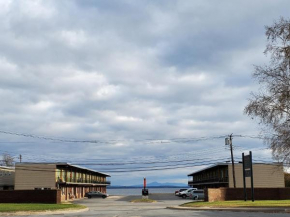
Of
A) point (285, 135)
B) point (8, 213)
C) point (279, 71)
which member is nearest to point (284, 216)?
point (285, 135)

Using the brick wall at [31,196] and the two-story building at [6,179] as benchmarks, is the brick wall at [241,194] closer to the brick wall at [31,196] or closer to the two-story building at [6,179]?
the brick wall at [31,196]

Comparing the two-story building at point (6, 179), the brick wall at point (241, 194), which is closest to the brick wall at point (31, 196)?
the brick wall at point (241, 194)

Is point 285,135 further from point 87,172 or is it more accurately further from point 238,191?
point 87,172

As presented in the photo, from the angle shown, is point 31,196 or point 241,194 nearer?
point 31,196

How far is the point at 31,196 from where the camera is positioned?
145 feet

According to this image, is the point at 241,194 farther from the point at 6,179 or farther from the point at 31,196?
the point at 6,179

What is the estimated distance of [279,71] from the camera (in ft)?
89.6

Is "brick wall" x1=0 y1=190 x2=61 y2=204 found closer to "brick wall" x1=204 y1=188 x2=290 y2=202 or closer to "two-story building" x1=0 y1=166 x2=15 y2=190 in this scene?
"brick wall" x1=204 y1=188 x2=290 y2=202

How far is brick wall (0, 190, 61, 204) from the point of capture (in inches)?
1716

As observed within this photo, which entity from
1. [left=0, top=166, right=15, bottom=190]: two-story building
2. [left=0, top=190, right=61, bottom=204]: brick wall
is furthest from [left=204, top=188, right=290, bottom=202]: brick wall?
[left=0, top=166, right=15, bottom=190]: two-story building

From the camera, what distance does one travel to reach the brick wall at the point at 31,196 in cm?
4359

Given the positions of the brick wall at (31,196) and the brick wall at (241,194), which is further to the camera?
the brick wall at (241,194)

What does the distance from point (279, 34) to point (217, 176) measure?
53.1m

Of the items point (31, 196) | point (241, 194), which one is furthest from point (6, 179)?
point (241, 194)
